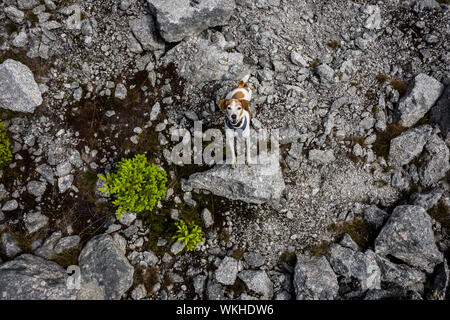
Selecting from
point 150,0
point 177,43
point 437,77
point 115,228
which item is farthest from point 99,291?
point 437,77

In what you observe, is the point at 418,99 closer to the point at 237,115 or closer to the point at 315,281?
the point at 237,115

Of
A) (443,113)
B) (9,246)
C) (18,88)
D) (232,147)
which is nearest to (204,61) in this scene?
(232,147)

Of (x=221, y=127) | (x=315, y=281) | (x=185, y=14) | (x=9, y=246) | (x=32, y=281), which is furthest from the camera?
(x=221, y=127)

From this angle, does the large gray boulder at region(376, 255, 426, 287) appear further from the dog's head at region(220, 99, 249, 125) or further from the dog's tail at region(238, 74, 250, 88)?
the dog's tail at region(238, 74, 250, 88)

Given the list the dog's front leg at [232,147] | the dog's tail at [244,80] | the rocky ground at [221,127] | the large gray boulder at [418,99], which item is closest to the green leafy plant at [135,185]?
the rocky ground at [221,127]

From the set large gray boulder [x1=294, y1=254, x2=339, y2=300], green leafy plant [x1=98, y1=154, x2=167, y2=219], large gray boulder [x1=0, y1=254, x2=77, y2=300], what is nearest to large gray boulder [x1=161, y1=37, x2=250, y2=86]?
green leafy plant [x1=98, y1=154, x2=167, y2=219]

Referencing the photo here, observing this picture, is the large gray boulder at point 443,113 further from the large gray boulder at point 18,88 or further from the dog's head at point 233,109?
the large gray boulder at point 18,88

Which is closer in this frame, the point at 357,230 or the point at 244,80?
the point at 357,230
